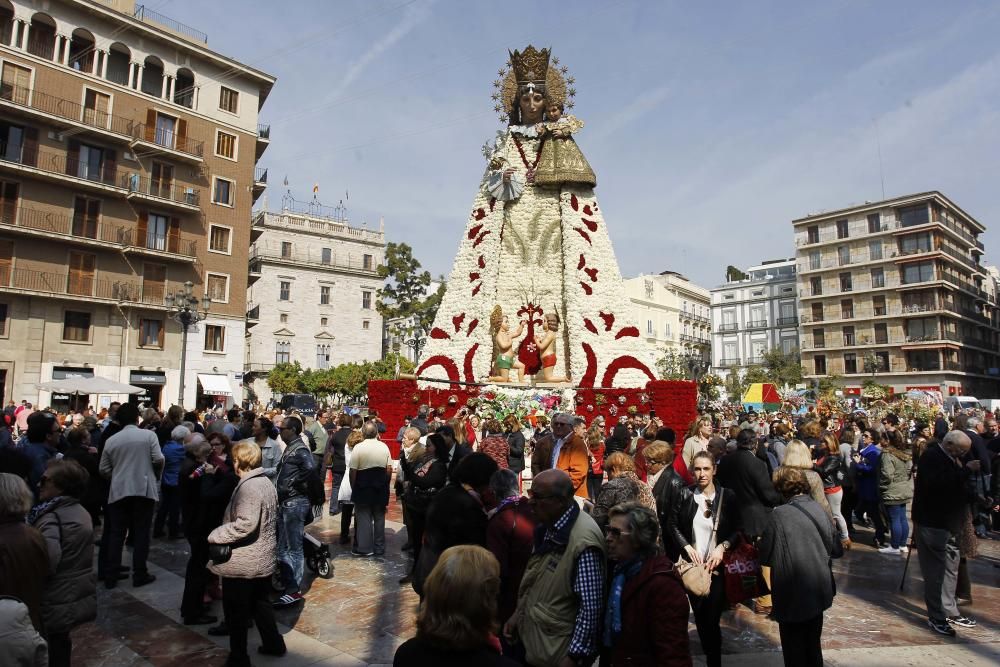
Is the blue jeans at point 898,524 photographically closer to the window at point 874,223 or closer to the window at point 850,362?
the window at point 850,362

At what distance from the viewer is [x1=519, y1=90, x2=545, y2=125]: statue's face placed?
2239 cm

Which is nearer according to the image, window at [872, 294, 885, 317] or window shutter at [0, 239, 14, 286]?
window shutter at [0, 239, 14, 286]

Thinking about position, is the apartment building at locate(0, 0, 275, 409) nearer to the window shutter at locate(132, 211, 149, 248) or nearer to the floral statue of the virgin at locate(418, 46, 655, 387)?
the window shutter at locate(132, 211, 149, 248)

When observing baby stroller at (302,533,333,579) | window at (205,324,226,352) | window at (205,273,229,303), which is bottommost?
baby stroller at (302,533,333,579)

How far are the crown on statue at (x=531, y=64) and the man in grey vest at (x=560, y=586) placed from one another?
852 inches

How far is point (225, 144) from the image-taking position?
30.8 m

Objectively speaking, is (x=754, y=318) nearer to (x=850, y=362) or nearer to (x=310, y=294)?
(x=850, y=362)

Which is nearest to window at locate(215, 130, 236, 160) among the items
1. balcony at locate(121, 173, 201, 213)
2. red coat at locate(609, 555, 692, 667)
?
balcony at locate(121, 173, 201, 213)

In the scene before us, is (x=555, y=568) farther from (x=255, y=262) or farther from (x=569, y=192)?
(x=255, y=262)

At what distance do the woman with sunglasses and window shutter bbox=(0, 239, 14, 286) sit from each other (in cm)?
2840

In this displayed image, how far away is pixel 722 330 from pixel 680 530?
5708cm

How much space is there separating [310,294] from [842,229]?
42.4 meters

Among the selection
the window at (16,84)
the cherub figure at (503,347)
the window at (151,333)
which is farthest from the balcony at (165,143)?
the cherub figure at (503,347)

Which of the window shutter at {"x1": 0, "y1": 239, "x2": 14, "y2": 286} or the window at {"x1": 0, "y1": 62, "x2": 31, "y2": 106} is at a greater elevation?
the window at {"x1": 0, "y1": 62, "x2": 31, "y2": 106}
